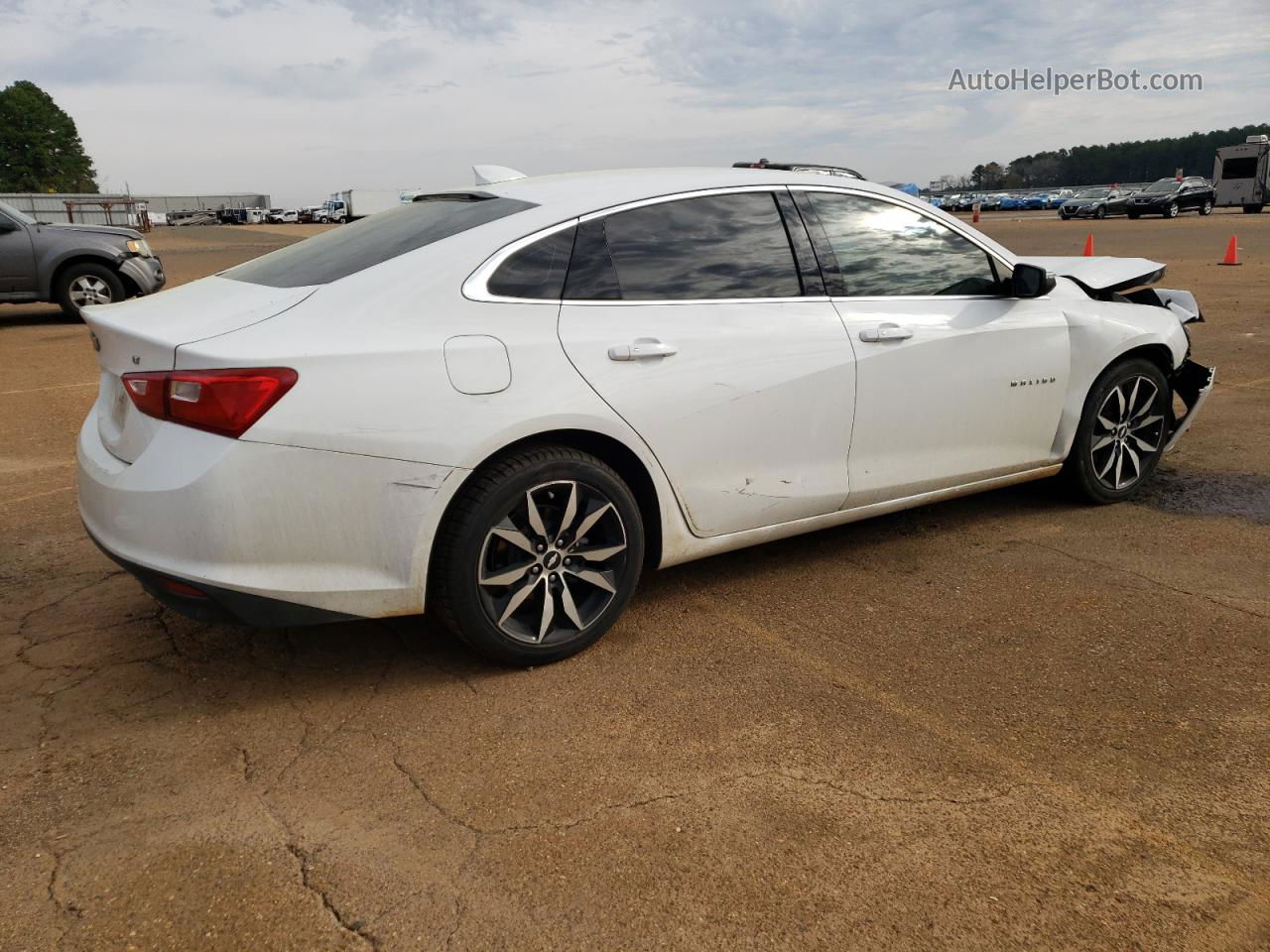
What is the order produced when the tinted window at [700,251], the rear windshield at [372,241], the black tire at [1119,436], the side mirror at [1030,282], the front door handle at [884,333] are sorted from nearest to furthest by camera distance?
the rear windshield at [372,241] → the tinted window at [700,251] → the front door handle at [884,333] → the side mirror at [1030,282] → the black tire at [1119,436]

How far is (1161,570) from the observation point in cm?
415

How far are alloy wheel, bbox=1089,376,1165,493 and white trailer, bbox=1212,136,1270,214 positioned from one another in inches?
1680

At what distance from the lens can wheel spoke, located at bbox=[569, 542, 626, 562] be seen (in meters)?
3.37

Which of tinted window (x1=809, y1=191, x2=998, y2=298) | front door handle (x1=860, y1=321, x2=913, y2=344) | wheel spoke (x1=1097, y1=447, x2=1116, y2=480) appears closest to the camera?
front door handle (x1=860, y1=321, x2=913, y2=344)

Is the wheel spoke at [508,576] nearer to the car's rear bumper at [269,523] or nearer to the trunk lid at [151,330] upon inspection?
the car's rear bumper at [269,523]

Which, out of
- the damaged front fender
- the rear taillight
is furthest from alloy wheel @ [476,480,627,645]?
the damaged front fender

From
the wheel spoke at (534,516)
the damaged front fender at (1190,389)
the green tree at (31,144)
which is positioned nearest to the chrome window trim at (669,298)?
the wheel spoke at (534,516)

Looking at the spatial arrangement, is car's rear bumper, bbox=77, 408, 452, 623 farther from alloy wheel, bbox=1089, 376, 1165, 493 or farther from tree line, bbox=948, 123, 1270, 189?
tree line, bbox=948, 123, 1270, 189

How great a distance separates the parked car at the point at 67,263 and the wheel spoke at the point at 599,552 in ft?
36.3

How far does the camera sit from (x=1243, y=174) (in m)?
41.0

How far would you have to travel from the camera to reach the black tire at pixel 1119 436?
476 cm

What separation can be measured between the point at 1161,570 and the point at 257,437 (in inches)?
135

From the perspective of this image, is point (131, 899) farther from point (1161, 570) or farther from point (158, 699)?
point (1161, 570)

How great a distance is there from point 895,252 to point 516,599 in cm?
213
